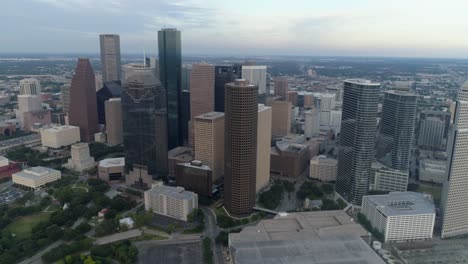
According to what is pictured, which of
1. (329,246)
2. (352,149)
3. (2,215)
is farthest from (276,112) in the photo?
(2,215)

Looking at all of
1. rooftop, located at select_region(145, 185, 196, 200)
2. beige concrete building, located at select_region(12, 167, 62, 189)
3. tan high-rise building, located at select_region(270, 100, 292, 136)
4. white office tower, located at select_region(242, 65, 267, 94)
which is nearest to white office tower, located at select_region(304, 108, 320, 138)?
tan high-rise building, located at select_region(270, 100, 292, 136)

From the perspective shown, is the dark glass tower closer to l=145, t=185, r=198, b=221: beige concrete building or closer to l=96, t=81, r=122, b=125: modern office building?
l=145, t=185, r=198, b=221: beige concrete building

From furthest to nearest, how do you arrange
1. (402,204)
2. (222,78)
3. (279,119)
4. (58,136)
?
(279,119)
(58,136)
(222,78)
(402,204)

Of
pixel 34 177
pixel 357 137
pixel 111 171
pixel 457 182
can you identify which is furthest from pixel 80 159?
pixel 457 182

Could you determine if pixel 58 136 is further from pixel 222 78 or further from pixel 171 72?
pixel 222 78

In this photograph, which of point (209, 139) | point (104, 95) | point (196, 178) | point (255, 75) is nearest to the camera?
point (196, 178)

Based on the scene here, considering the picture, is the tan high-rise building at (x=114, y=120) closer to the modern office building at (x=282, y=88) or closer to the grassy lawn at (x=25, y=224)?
the grassy lawn at (x=25, y=224)
